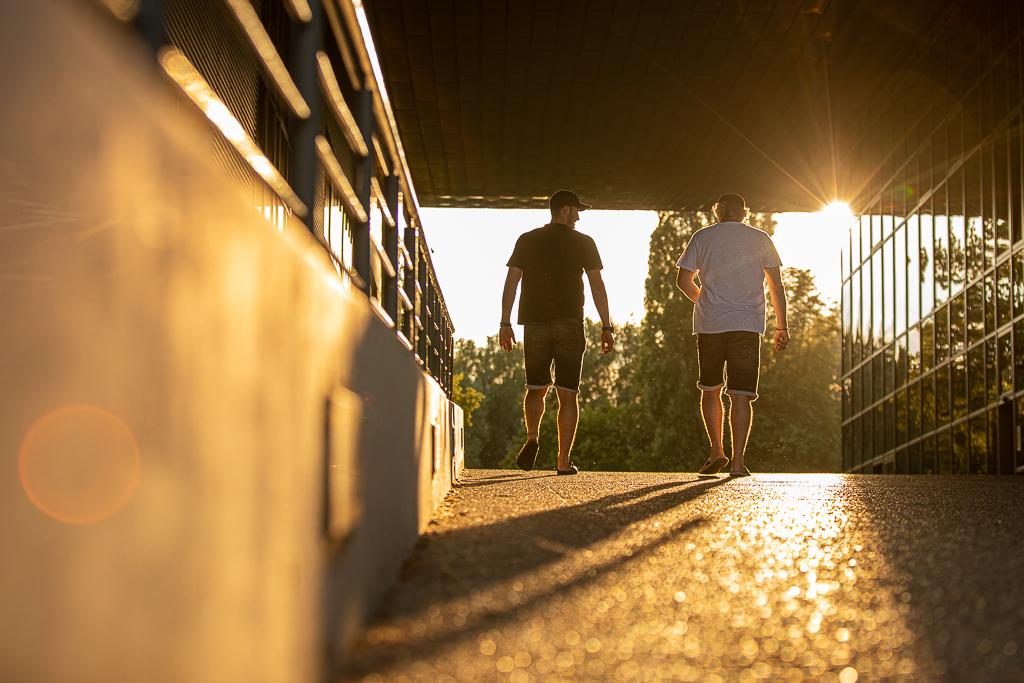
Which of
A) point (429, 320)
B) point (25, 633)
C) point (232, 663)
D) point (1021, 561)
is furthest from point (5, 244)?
point (429, 320)

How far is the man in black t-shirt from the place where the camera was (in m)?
8.78

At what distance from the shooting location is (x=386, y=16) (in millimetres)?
15102

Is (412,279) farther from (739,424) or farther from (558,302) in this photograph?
(739,424)

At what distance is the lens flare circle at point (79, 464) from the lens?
101 centimetres

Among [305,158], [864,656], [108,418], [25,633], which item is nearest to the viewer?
[25,633]

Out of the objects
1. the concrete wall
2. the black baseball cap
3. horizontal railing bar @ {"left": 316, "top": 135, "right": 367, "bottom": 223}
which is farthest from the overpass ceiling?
the concrete wall

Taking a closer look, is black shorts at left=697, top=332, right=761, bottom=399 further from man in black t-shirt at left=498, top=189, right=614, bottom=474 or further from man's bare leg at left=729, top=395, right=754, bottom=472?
man in black t-shirt at left=498, top=189, right=614, bottom=474

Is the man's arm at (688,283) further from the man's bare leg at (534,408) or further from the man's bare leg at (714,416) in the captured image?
the man's bare leg at (534,408)

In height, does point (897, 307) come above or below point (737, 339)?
above

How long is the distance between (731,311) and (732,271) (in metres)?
0.29

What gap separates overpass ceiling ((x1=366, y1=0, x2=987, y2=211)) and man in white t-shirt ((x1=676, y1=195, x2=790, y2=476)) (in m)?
6.50

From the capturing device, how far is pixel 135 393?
122cm

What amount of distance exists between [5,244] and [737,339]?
Answer: 7820 mm

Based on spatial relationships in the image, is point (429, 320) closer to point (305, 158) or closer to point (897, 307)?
point (305, 158)
